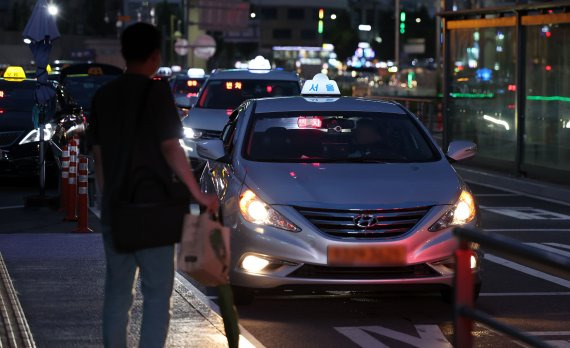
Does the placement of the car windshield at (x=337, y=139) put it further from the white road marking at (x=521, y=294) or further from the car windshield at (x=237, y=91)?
the car windshield at (x=237, y=91)

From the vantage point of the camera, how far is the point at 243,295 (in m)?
9.63

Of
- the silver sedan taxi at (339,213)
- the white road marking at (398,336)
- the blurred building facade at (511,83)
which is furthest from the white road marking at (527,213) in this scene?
the white road marking at (398,336)

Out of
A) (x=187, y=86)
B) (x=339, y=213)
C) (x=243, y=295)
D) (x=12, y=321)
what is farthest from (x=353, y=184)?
(x=187, y=86)

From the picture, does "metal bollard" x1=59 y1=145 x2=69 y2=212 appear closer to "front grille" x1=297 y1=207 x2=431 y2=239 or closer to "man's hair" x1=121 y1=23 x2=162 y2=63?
"front grille" x1=297 y1=207 x2=431 y2=239

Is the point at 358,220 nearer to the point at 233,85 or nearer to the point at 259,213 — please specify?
the point at 259,213

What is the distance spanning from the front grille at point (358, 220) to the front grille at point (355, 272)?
217 millimetres

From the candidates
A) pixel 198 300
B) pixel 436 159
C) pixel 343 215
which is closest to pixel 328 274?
pixel 343 215

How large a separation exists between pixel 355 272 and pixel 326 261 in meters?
0.21

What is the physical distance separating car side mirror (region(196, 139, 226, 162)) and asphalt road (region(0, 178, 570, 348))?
3.76 ft

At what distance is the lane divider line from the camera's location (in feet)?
27.4

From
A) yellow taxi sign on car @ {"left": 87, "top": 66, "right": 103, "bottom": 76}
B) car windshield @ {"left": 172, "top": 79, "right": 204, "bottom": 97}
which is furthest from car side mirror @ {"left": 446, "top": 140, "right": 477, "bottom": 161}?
car windshield @ {"left": 172, "top": 79, "right": 204, "bottom": 97}

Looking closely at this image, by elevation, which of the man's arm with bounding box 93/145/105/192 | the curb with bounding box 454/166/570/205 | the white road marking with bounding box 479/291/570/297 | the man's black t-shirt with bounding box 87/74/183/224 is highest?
the man's black t-shirt with bounding box 87/74/183/224

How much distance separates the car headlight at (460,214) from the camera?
9.38m

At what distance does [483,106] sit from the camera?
23.7 meters
